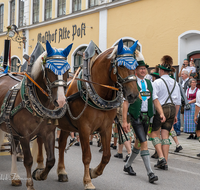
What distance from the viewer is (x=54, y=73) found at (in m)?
3.76

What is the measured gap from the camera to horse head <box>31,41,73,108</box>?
3.67 meters

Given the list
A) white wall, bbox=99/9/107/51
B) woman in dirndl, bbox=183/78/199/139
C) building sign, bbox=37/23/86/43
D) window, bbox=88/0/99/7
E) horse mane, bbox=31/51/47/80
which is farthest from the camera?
building sign, bbox=37/23/86/43

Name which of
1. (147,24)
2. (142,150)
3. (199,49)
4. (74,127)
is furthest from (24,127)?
(147,24)

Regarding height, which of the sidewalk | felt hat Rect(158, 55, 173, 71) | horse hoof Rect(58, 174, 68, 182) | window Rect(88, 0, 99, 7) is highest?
window Rect(88, 0, 99, 7)

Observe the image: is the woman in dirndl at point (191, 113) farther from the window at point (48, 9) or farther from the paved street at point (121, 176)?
the window at point (48, 9)

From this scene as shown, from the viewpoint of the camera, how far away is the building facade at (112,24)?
495 inches

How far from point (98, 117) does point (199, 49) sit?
29.7ft

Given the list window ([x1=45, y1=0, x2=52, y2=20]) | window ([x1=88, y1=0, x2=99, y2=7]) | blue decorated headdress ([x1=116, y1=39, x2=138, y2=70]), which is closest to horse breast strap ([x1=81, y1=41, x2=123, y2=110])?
blue decorated headdress ([x1=116, y1=39, x2=138, y2=70])

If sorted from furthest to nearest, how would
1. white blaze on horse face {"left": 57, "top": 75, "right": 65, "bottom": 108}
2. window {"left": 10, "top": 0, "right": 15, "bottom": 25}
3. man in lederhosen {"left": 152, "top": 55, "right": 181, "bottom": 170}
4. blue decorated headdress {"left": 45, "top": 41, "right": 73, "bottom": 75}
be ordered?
window {"left": 10, "top": 0, "right": 15, "bottom": 25}, man in lederhosen {"left": 152, "top": 55, "right": 181, "bottom": 170}, blue decorated headdress {"left": 45, "top": 41, "right": 73, "bottom": 75}, white blaze on horse face {"left": 57, "top": 75, "right": 65, "bottom": 108}

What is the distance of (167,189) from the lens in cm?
470

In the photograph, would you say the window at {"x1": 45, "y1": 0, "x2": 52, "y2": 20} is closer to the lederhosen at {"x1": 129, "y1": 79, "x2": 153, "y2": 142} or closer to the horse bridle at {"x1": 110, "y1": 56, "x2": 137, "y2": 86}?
the lederhosen at {"x1": 129, "y1": 79, "x2": 153, "y2": 142}

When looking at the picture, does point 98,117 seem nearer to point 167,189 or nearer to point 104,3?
point 167,189

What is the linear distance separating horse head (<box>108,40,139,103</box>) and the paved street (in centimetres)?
152

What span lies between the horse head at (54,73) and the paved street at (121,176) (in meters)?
1.66
